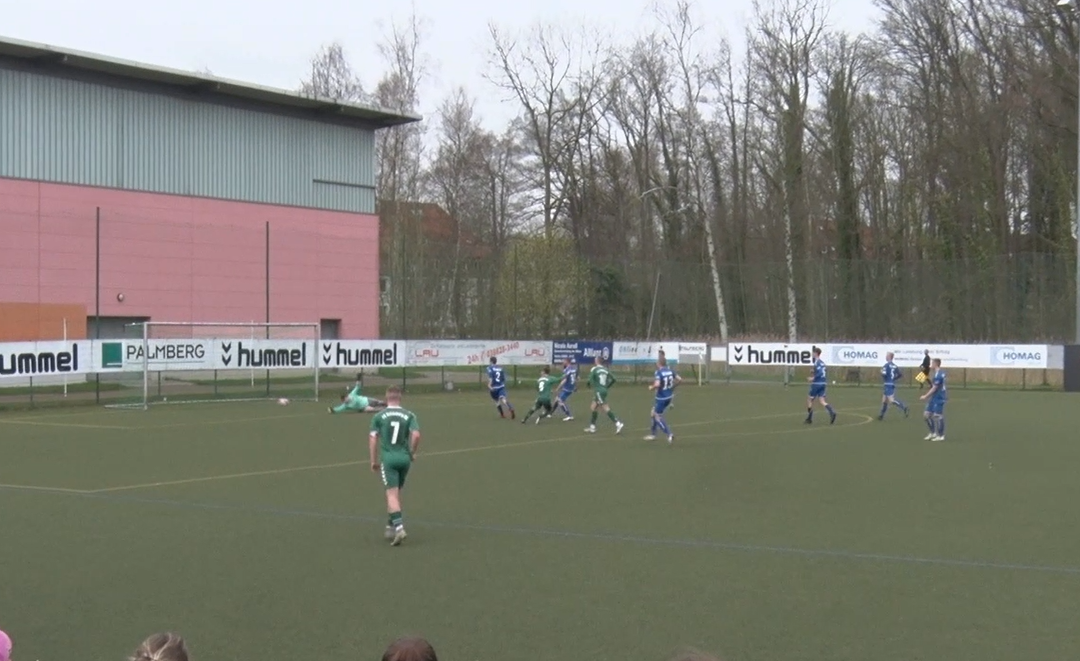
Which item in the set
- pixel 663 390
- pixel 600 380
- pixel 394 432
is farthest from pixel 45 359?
pixel 394 432

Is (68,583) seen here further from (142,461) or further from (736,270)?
(736,270)

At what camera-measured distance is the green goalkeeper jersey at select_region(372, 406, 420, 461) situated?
14.0 meters

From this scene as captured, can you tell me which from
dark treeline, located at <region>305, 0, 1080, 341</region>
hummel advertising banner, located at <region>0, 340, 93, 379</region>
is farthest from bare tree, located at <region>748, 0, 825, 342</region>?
hummel advertising banner, located at <region>0, 340, 93, 379</region>

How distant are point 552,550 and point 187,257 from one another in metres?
37.5

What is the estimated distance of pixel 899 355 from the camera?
52.0 metres

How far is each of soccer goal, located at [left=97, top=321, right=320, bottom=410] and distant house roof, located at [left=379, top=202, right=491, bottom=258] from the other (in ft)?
92.6

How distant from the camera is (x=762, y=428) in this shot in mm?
30547

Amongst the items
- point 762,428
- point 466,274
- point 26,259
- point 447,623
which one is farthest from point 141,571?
point 466,274

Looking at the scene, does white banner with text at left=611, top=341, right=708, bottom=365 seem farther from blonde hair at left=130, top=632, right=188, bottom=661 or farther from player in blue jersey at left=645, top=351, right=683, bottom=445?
blonde hair at left=130, top=632, right=188, bottom=661

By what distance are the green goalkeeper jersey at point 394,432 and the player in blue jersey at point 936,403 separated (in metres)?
15.1

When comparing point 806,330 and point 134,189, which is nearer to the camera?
point 134,189

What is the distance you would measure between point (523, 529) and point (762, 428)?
16.9 metres

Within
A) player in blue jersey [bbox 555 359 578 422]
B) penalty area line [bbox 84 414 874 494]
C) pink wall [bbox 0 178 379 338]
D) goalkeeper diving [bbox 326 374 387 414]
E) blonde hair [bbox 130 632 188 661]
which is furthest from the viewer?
pink wall [bbox 0 178 379 338]

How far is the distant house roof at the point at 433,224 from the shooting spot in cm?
7294
